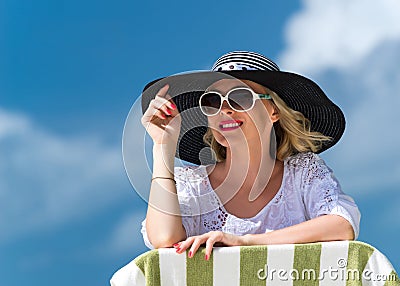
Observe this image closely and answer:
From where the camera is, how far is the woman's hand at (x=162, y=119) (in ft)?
9.12

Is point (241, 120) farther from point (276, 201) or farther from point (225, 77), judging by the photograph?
point (276, 201)

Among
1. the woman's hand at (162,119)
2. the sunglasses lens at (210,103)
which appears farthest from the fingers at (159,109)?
the sunglasses lens at (210,103)

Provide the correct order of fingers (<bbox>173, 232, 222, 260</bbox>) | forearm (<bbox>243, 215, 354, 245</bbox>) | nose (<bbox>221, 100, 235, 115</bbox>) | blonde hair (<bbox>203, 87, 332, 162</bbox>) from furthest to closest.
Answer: blonde hair (<bbox>203, 87, 332, 162</bbox>)
nose (<bbox>221, 100, 235, 115</bbox>)
forearm (<bbox>243, 215, 354, 245</bbox>)
fingers (<bbox>173, 232, 222, 260</bbox>)

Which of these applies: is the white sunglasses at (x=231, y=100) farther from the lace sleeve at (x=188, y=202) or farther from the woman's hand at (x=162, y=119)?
the lace sleeve at (x=188, y=202)

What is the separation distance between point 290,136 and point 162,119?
0.60 meters

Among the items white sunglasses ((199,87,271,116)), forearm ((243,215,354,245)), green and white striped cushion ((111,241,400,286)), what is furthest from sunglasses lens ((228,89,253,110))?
green and white striped cushion ((111,241,400,286))

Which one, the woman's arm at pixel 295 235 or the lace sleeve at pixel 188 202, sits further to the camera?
the lace sleeve at pixel 188 202

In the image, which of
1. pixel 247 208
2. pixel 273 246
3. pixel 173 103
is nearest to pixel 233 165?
pixel 247 208

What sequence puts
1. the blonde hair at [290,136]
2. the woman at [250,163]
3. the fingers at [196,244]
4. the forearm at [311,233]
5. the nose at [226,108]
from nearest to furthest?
1. the fingers at [196,244]
2. the forearm at [311,233]
3. the woman at [250,163]
4. the nose at [226,108]
5. the blonde hair at [290,136]

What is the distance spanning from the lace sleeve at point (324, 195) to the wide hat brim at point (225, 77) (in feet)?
0.57

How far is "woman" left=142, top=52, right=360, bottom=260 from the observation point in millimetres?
2727

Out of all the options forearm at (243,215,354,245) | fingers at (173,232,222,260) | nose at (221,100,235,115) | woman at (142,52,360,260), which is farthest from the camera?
nose at (221,100,235,115)

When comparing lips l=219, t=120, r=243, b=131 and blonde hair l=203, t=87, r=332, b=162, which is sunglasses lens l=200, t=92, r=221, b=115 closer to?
lips l=219, t=120, r=243, b=131

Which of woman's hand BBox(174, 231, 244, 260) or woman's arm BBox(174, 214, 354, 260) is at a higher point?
woman's arm BBox(174, 214, 354, 260)
